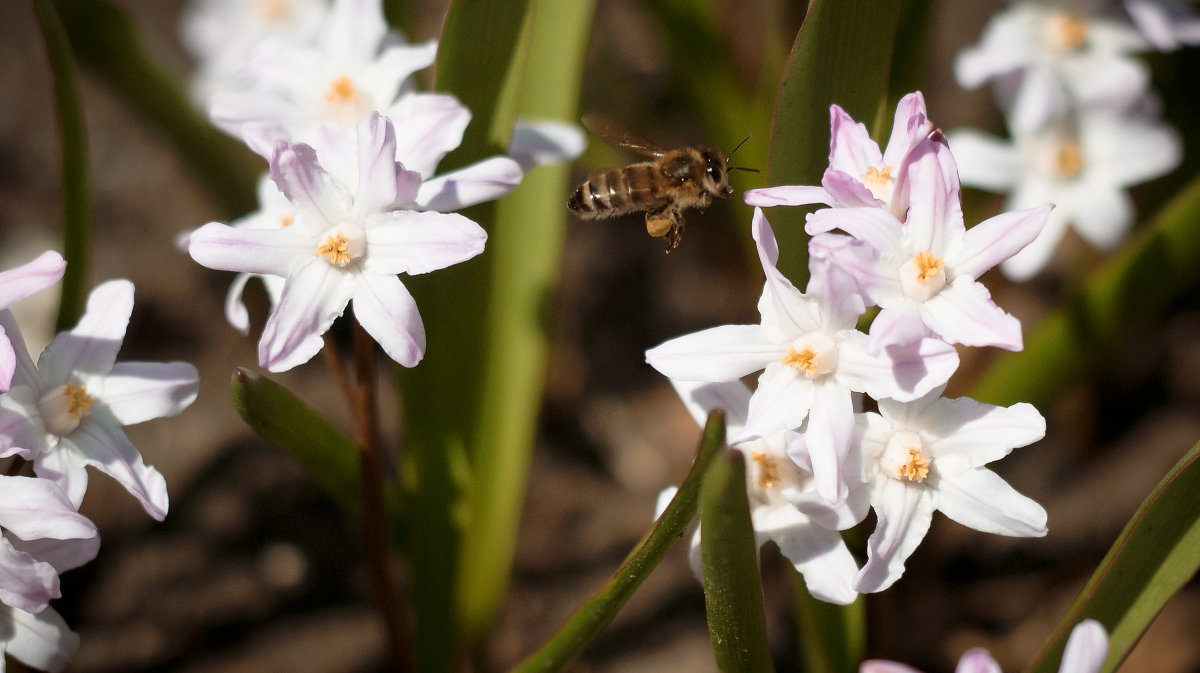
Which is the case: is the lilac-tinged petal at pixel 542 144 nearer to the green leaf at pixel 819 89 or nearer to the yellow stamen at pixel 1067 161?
the green leaf at pixel 819 89

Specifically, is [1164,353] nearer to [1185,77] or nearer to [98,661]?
[1185,77]

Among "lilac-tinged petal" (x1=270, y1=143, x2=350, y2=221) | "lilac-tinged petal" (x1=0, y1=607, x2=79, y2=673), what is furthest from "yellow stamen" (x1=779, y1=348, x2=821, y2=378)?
"lilac-tinged petal" (x1=0, y1=607, x2=79, y2=673)

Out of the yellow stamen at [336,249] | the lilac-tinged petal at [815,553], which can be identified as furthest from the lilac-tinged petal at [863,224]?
the yellow stamen at [336,249]

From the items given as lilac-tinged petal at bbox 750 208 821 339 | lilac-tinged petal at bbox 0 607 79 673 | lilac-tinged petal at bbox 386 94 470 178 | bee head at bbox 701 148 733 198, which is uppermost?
lilac-tinged petal at bbox 386 94 470 178

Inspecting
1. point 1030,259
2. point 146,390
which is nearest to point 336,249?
point 146,390

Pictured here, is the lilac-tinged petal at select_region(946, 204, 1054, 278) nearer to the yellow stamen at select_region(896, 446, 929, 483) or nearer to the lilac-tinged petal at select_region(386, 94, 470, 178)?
the yellow stamen at select_region(896, 446, 929, 483)

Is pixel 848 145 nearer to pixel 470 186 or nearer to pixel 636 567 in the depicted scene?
pixel 470 186

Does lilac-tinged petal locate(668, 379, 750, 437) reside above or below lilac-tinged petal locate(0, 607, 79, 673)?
above
